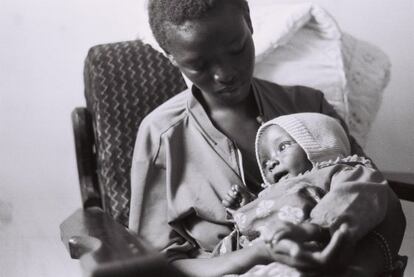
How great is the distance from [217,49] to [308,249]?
15.5 inches

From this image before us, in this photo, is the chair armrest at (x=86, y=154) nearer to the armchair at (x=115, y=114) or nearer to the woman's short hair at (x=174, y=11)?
the armchair at (x=115, y=114)

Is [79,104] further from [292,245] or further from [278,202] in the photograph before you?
[292,245]

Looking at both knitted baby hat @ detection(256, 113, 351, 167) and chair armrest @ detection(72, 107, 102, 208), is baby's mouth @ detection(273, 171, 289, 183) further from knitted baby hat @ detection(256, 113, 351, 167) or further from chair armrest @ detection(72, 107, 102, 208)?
chair armrest @ detection(72, 107, 102, 208)

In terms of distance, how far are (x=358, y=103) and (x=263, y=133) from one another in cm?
42

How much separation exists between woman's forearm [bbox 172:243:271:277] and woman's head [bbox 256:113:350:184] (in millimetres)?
159

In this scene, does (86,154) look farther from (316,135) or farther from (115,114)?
(316,135)

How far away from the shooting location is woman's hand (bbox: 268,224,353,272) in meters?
0.88

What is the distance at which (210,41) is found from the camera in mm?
1123

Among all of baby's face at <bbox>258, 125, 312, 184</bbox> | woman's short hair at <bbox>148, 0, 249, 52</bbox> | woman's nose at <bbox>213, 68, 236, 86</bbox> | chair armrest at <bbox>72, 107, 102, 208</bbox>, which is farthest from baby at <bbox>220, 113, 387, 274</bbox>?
chair armrest at <bbox>72, 107, 102, 208</bbox>

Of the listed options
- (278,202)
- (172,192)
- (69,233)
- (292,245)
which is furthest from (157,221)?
(292,245)

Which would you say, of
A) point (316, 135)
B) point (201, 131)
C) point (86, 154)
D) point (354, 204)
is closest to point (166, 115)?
point (201, 131)

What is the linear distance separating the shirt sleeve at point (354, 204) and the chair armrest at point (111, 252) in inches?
10.6

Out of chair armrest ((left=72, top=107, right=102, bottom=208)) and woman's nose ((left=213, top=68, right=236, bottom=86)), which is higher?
woman's nose ((left=213, top=68, right=236, bottom=86))

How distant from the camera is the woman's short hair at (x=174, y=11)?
1.13 metres
